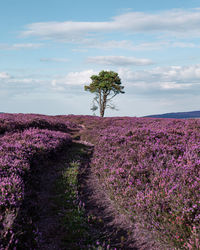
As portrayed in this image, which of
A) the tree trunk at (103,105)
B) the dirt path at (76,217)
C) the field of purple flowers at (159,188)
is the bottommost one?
the dirt path at (76,217)

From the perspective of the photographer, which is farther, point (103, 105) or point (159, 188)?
point (103, 105)

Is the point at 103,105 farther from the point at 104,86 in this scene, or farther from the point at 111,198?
the point at 111,198

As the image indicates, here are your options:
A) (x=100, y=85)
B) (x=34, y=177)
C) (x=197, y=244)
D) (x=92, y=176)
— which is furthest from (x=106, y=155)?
(x=100, y=85)

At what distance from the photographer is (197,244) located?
4363mm

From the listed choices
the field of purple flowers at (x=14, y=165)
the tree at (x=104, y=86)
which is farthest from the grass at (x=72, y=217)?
the tree at (x=104, y=86)

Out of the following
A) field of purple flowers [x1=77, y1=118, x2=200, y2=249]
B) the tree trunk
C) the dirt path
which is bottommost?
the dirt path

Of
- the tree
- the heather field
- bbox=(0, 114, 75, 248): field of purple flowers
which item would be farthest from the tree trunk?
the heather field

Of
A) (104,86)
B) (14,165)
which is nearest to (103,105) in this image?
(104,86)

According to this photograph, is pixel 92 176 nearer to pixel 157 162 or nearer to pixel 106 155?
pixel 106 155

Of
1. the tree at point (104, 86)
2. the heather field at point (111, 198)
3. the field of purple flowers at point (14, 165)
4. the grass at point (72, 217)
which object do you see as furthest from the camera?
the tree at point (104, 86)

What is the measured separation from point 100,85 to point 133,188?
37058 millimetres

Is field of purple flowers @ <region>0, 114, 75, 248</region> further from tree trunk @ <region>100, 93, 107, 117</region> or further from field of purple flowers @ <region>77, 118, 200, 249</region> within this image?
tree trunk @ <region>100, 93, 107, 117</region>

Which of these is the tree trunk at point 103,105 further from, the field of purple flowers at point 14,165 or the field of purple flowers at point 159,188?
the field of purple flowers at point 159,188

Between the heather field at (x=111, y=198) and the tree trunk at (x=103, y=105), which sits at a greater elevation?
the tree trunk at (x=103, y=105)
